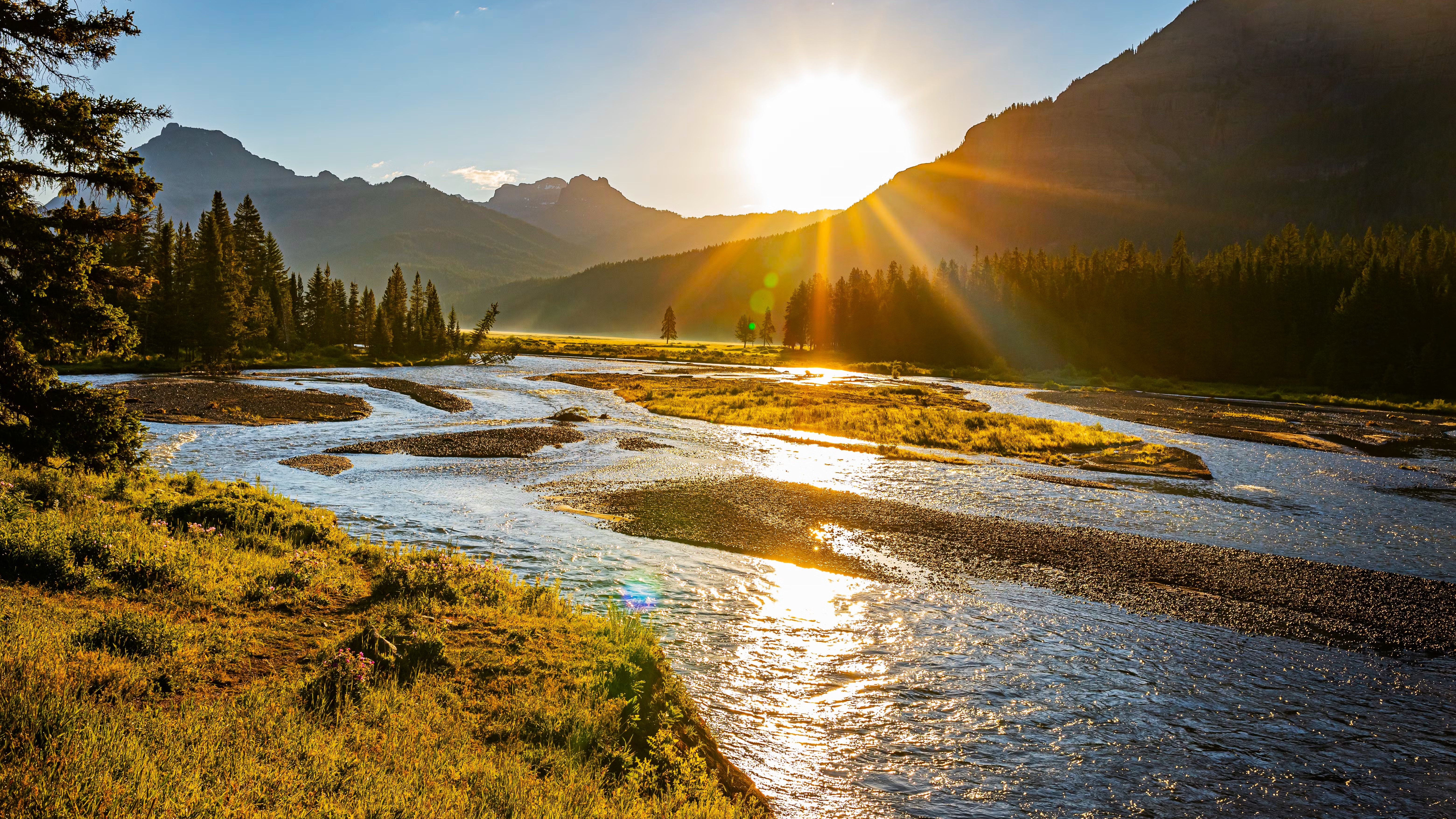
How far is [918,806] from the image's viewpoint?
29.6 feet

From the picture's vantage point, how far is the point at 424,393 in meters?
64.8

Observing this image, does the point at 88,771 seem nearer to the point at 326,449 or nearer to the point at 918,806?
the point at 918,806

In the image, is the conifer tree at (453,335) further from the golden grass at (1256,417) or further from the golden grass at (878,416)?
the golden grass at (1256,417)

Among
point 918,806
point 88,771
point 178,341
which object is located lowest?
point 918,806

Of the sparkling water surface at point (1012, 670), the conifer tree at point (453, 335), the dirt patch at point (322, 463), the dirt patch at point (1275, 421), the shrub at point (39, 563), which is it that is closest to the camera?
the sparkling water surface at point (1012, 670)

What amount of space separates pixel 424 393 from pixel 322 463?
117ft

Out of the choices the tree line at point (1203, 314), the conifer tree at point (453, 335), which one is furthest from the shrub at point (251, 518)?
the conifer tree at point (453, 335)

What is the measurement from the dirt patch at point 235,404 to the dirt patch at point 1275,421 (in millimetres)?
60459

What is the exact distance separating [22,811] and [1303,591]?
23.9 meters

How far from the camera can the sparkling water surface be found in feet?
31.7

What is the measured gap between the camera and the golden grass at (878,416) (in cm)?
4234

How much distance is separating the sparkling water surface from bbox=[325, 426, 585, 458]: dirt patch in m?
5.26

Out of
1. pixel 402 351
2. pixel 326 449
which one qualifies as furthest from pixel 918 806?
pixel 402 351

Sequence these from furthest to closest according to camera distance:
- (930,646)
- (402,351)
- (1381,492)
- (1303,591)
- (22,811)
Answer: (402,351) < (1381,492) < (1303,591) < (930,646) < (22,811)
